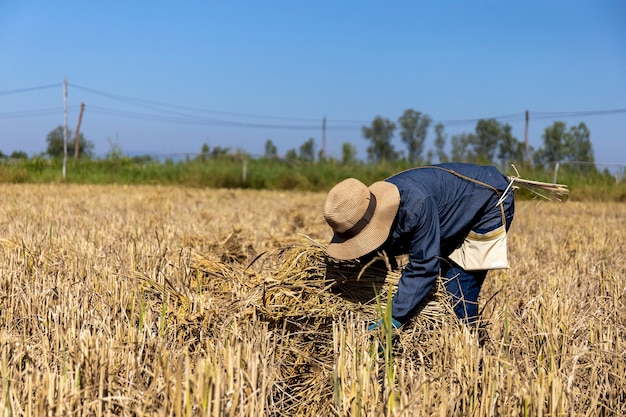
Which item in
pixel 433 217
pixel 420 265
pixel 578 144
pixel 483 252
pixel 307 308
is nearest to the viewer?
pixel 420 265

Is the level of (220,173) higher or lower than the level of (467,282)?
higher

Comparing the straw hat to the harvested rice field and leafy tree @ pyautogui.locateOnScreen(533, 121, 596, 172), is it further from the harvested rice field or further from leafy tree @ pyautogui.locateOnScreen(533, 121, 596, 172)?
leafy tree @ pyautogui.locateOnScreen(533, 121, 596, 172)

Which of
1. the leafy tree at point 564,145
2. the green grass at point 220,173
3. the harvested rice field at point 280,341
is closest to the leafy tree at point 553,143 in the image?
the leafy tree at point 564,145

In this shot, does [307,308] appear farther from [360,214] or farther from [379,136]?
[379,136]

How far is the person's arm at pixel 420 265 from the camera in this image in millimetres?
3158

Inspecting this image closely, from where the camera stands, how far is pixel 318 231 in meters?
8.18

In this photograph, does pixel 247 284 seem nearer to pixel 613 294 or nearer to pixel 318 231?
pixel 613 294

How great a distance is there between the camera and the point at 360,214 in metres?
3.25

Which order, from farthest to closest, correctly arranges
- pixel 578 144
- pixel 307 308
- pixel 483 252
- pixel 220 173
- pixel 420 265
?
pixel 578 144 → pixel 220 173 → pixel 483 252 → pixel 307 308 → pixel 420 265

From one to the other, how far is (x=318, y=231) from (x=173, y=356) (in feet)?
18.0

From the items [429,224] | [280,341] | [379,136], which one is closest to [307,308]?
[280,341]

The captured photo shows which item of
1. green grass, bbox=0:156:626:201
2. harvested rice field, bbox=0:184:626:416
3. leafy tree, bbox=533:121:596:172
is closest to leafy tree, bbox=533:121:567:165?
leafy tree, bbox=533:121:596:172

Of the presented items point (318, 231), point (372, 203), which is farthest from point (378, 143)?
point (372, 203)

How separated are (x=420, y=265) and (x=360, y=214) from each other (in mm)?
385
